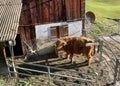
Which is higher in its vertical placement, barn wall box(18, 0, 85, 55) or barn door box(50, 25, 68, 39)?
barn wall box(18, 0, 85, 55)

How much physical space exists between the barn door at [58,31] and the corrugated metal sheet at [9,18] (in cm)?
291

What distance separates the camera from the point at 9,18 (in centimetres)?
1479

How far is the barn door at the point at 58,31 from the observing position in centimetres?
1764

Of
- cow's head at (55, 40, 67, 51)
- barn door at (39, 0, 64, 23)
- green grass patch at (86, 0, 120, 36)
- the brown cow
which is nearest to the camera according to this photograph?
the brown cow

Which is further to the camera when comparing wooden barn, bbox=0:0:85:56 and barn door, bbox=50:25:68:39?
barn door, bbox=50:25:68:39

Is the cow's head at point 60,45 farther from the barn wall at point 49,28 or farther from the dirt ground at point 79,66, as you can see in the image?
the barn wall at point 49,28

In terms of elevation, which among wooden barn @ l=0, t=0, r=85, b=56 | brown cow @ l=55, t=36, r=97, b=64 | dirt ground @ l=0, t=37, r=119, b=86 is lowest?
dirt ground @ l=0, t=37, r=119, b=86

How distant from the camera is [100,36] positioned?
69.1ft

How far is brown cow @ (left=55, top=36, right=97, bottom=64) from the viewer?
15852 mm

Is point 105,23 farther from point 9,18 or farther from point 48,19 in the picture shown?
point 9,18

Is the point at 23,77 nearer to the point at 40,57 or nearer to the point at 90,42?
the point at 40,57

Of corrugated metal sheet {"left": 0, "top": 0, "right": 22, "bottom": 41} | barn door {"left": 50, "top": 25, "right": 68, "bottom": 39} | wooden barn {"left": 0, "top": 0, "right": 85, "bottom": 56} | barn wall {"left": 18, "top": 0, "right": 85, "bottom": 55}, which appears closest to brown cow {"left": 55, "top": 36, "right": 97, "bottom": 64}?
barn door {"left": 50, "top": 25, "right": 68, "bottom": 39}

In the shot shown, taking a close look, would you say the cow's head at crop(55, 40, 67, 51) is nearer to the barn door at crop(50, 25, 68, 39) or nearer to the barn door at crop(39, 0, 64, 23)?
the barn door at crop(50, 25, 68, 39)

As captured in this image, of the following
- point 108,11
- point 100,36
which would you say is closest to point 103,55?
point 100,36
